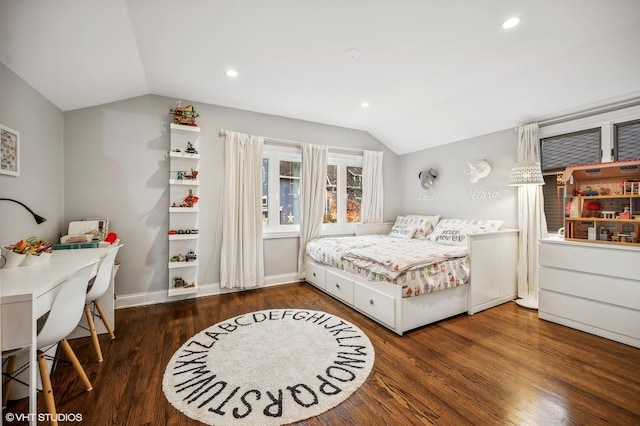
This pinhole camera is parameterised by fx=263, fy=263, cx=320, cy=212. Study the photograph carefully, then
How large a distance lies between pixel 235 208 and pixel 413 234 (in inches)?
105

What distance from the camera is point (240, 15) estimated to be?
1896 millimetres

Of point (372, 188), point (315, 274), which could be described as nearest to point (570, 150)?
point (372, 188)

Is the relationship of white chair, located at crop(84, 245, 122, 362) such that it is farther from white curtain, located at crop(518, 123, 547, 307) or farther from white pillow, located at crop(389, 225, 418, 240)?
white curtain, located at crop(518, 123, 547, 307)

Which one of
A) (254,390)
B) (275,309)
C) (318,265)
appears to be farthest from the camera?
(318,265)

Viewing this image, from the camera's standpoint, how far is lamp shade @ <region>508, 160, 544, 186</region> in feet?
9.35

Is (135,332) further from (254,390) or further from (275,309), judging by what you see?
(254,390)

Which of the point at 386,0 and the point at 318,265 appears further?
the point at 318,265

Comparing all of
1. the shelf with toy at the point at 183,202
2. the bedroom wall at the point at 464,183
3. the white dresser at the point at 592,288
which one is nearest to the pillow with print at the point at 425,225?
the bedroom wall at the point at 464,183

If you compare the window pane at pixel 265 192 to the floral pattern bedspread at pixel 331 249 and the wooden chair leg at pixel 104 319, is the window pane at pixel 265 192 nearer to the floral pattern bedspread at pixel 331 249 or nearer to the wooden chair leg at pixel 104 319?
the floral pattern bedspread at pixel 331 249

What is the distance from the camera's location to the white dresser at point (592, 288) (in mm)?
2191

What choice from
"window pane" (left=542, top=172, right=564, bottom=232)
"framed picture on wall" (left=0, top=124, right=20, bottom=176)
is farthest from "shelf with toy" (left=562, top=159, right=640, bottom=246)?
"framed picture on wall" (left=0, top=124, right=20, bottom=176)

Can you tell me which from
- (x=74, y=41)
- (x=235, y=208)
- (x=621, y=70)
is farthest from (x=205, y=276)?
(x=621, y=70)

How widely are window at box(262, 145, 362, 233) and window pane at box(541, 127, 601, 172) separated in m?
2.54

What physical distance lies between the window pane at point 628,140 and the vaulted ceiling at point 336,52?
29 centimetres
